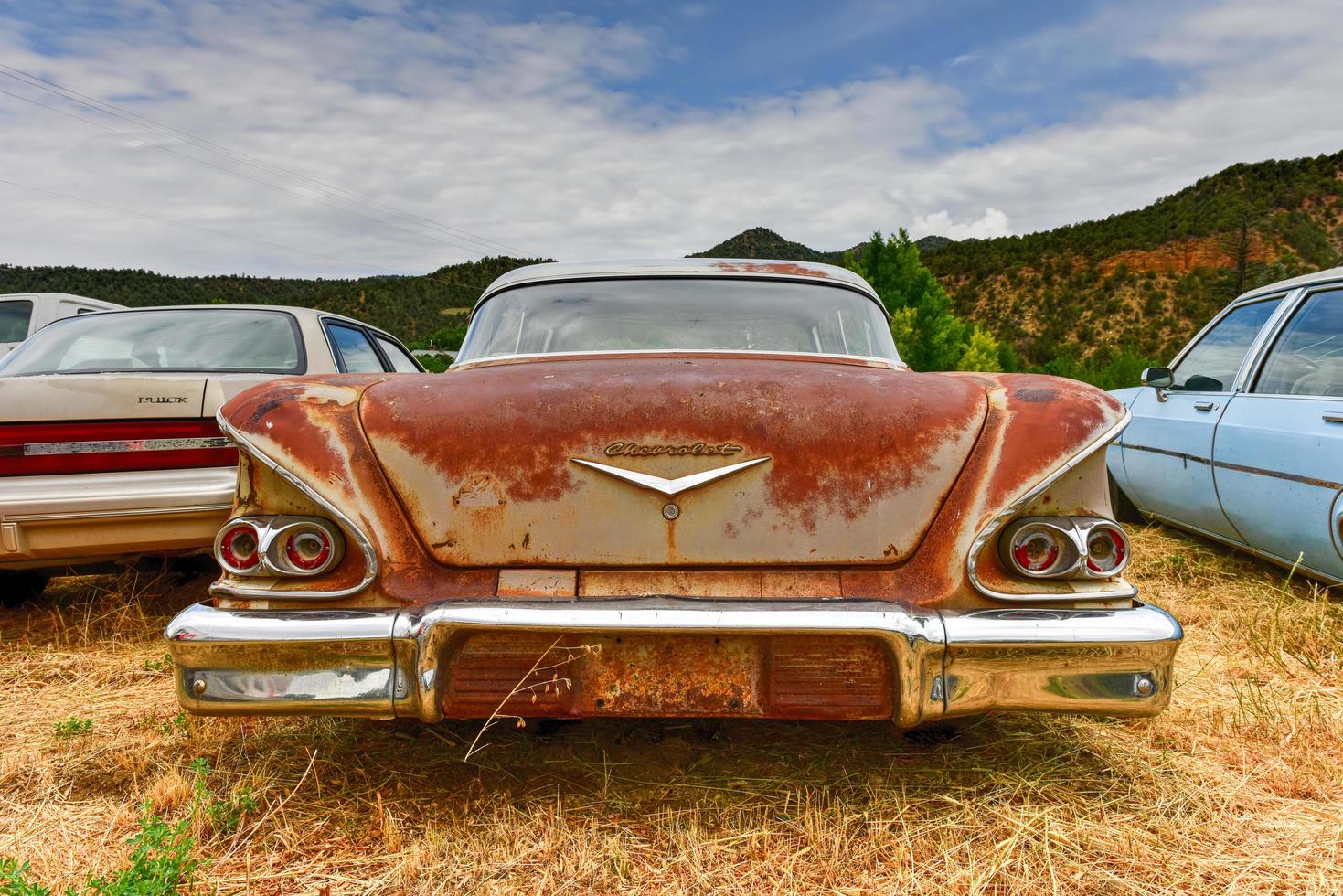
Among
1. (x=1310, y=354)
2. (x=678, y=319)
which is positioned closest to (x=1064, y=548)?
(x=678, y=319)

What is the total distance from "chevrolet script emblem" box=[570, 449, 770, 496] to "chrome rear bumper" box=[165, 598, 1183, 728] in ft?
0.86

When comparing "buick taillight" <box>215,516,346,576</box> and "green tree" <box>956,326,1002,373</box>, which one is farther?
"green tree" <box>956,326,1002,373</box>

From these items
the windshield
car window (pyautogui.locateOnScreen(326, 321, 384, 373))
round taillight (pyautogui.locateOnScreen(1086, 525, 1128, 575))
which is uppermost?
the windshield

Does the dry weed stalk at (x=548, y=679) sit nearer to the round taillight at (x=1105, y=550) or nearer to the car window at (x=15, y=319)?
the round taillight at (x=1105, y=550)

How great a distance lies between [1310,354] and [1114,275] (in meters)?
48.4

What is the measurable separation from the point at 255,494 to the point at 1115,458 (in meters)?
5.27

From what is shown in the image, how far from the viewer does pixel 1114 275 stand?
45844mm

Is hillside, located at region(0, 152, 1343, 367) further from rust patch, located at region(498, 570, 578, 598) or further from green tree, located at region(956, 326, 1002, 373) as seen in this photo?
rust patch, located at region(498, 570, 578, 598)

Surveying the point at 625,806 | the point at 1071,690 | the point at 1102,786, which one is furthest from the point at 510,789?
the point at 1102,786

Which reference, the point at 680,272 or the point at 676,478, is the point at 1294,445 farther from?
the point at 676,478

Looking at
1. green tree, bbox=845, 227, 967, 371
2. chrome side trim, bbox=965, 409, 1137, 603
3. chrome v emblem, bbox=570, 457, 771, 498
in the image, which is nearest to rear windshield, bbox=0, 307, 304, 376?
chrome v emblem, bbox=570, 457, 771, 498

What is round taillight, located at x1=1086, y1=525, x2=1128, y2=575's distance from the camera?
1.91m

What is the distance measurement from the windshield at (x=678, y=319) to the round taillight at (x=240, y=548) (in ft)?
3.98

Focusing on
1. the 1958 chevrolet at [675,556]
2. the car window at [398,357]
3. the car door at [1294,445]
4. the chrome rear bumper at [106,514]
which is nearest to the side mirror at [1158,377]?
the car door at [1294,445]
